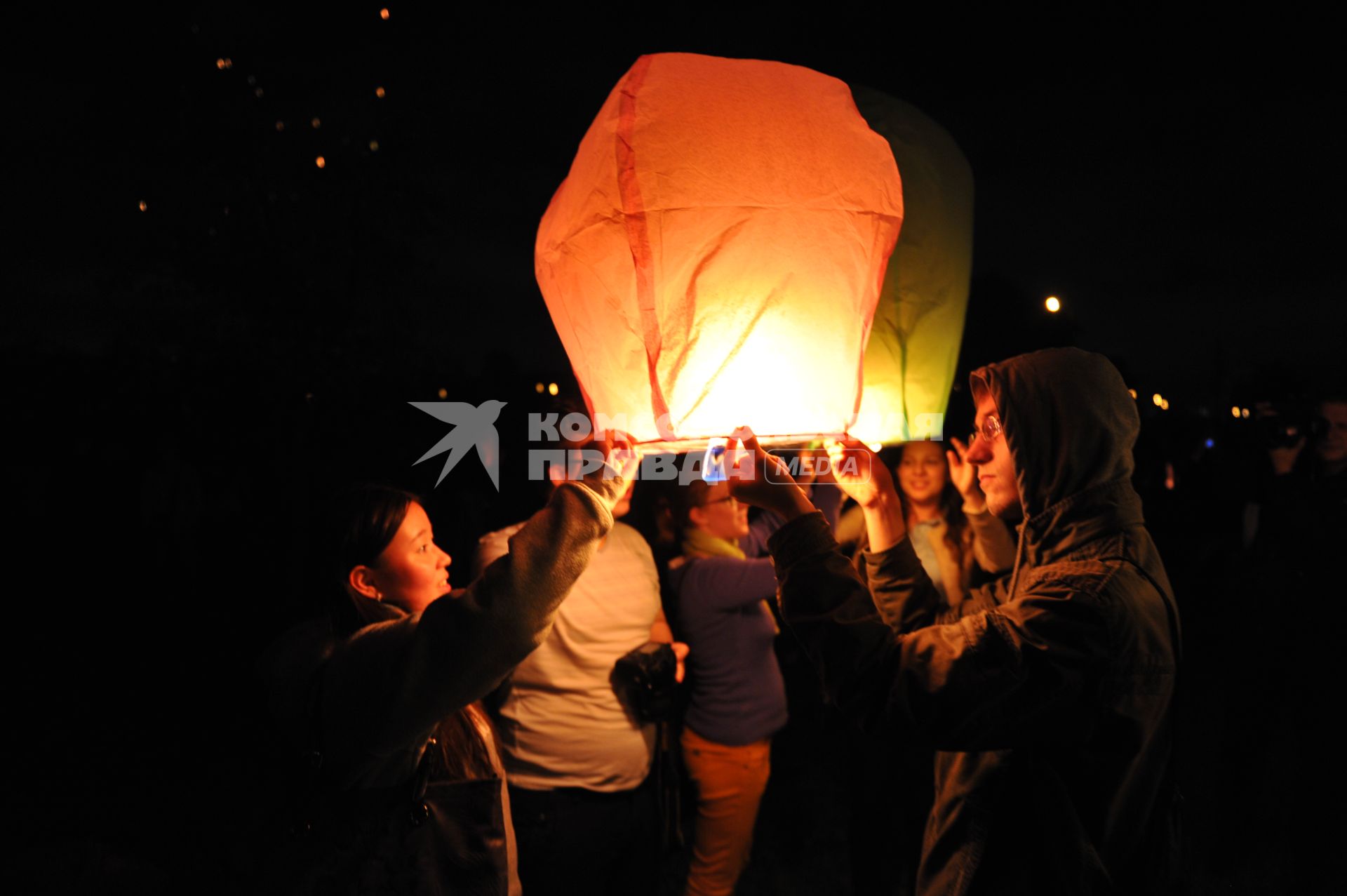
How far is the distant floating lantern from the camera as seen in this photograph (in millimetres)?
1824

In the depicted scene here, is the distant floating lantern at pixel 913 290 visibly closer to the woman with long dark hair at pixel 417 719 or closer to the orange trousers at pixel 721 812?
the woman with long dark hair at pixel 417 719

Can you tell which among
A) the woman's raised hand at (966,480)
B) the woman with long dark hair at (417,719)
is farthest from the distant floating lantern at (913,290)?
the woman's raised hand at (966,480)

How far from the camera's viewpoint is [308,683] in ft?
5.34

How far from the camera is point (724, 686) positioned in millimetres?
3250

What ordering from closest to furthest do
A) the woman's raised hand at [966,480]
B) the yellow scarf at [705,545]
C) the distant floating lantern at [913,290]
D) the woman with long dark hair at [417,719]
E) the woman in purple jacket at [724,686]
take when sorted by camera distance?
1. the woman with long dark hair at [417,719]
2. the distant floating lantern at [913,290]
3. the woman's raised hand at [966,480]
4. the woman in purple jacket at [724,686]
5. the yellow scarf at [705,545]

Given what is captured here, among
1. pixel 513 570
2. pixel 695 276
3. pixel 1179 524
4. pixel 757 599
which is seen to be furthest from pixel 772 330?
pixel 1179 524

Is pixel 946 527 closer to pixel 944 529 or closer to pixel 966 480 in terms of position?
pixel 944 529

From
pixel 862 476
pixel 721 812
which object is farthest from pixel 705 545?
pixel 862 476

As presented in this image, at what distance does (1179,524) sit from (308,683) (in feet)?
30.7

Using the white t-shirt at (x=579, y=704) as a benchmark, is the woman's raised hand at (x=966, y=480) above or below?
above

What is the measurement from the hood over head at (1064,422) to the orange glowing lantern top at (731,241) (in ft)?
1.35

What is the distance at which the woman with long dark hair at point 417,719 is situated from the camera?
151 centimetres

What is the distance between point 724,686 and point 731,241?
92.2 inches

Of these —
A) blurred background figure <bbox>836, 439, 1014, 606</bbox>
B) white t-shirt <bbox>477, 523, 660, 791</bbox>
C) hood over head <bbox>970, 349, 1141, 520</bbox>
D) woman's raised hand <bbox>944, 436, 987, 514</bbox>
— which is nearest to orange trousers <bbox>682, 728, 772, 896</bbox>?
white t-shirt <bbox>477, 523, 660, 791</bbox>
